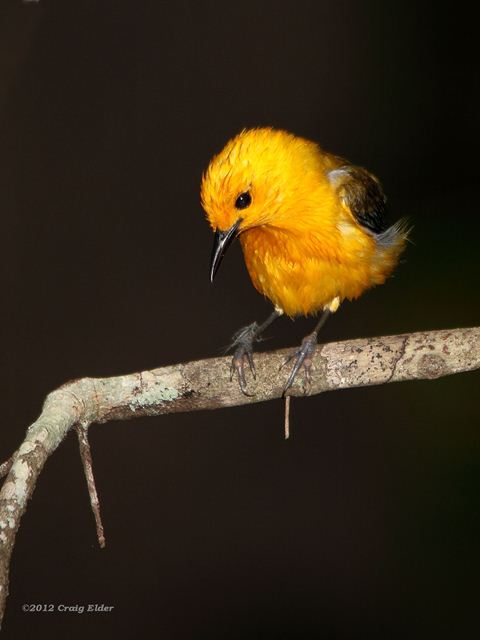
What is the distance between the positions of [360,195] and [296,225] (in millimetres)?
553

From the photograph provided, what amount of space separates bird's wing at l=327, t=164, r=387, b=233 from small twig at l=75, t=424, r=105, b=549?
2080mm

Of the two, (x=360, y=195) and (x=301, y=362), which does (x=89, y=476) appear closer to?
(x=301, y=362)

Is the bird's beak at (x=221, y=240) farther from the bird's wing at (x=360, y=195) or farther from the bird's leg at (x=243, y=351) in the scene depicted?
the bird's wing at (x=360, y=195)

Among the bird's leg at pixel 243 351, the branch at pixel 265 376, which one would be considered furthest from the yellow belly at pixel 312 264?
the branch at pixel 265 376

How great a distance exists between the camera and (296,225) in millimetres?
4578

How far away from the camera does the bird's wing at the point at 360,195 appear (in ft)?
15.9

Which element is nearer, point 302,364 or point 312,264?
point 302,364

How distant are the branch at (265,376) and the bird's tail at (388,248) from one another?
100cm

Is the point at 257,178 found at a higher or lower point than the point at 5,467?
higher

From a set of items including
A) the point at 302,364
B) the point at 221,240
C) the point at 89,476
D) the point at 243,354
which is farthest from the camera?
the point at 243,354

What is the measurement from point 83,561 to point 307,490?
1809 mm

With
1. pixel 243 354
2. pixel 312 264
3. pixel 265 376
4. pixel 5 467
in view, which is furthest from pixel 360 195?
pixel 5 467

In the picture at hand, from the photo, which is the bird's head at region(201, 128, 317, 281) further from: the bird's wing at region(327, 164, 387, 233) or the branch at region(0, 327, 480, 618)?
the branch at region(0, 327, 480, 618)

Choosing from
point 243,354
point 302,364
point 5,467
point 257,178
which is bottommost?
point 5,467
